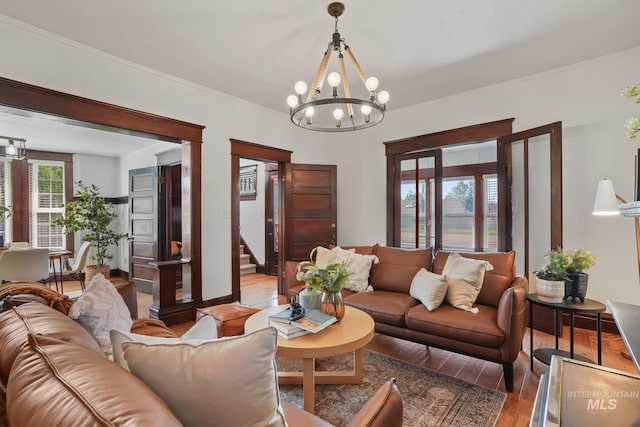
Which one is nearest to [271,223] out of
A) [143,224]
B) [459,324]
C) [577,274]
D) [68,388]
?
[143,224]

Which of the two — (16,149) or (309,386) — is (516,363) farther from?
(16,149)

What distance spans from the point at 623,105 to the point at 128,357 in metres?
4.53

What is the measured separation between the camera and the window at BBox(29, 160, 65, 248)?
5895mm

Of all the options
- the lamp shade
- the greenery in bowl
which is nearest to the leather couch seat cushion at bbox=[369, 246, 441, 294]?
the lamp shade

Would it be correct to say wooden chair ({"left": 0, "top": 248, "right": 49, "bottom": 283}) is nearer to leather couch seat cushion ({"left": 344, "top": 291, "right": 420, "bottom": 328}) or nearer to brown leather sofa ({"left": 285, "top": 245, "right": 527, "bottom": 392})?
brown leather sofa ({"left": 285, "top": 245, "right": 527, "bottom": 392})

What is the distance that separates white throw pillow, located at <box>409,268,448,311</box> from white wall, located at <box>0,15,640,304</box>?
73.9 inches

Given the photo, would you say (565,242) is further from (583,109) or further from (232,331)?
(232,331)

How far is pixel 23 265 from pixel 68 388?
4495mm

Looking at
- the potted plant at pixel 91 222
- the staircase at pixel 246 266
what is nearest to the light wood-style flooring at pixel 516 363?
the potted plant at pixel 91 222

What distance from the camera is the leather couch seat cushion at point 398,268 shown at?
10.2 ft

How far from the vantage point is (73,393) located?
0.60m

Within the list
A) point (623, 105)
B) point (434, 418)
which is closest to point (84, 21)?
point (434, 418)

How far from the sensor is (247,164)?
23.3 feet

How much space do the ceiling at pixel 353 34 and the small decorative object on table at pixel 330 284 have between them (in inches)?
79.1
